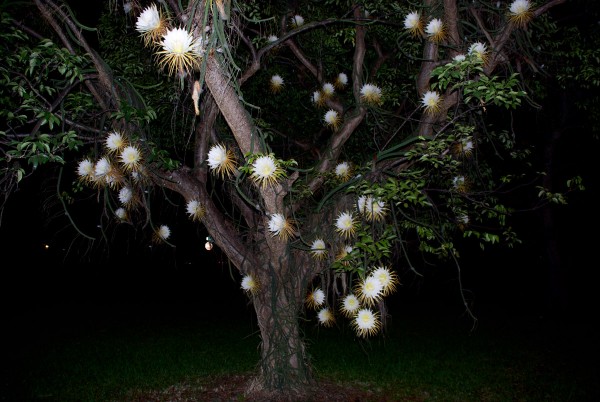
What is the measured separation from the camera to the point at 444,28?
3691mm

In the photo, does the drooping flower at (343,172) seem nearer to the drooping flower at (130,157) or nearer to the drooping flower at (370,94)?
the drooping flower at (370,94)

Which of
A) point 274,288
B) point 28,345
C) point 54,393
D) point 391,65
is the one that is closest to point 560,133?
point 391,65

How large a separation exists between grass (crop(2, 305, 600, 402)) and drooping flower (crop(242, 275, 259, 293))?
0.59 metres

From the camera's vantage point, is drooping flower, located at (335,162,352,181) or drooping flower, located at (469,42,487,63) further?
drooping flower, located at (335,162,352,181)

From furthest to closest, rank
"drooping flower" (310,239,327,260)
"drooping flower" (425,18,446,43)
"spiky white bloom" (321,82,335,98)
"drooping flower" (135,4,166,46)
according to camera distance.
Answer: "spiky white bloom" (321,82,335,98) → "drooping flower" (310,239,327,260) → "drooping flower" (425,18,446,43) → "drooping flower" (135,4,166,46)

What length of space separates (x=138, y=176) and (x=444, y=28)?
2.60 meters

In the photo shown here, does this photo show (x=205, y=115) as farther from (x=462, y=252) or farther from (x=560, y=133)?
(x=462, y=252)

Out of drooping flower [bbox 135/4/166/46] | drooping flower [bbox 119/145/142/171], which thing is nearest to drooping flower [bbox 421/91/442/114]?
drooping flower [bbox 135/4/166/46]

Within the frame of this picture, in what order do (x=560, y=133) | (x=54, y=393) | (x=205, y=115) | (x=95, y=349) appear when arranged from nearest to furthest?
(x=205, y=115) < (x=54, y=393) < (x=95, y=349) < (x=560, y=133)

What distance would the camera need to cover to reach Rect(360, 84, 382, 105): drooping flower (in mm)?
4328

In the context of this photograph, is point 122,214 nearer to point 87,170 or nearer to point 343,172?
point 87,170

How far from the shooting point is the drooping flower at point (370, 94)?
14.2 feet

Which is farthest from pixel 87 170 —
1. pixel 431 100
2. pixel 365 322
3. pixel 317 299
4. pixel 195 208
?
pixel 431 100

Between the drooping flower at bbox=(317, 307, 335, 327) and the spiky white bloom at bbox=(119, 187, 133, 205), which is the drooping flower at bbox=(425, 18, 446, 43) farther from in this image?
the spiky white bloom at bbox=(119, 187, 133, 205)
